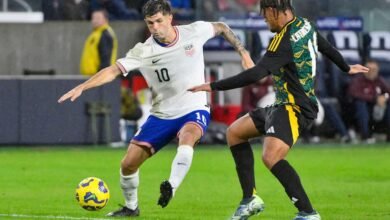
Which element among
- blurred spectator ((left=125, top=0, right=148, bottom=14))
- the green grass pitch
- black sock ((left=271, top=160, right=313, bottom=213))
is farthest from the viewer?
blurred spectator ((left=125, top=0, right=148, bottom=14))

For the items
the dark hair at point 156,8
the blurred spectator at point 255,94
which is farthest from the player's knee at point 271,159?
the blurred spectator at point 255,94

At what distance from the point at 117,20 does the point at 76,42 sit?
1.08 meters

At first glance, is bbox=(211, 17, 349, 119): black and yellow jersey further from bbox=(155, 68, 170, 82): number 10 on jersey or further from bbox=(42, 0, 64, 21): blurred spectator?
bbox=(42, 0, 64, 21): blurred spectator

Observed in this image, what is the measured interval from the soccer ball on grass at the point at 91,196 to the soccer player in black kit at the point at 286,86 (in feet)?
5.46

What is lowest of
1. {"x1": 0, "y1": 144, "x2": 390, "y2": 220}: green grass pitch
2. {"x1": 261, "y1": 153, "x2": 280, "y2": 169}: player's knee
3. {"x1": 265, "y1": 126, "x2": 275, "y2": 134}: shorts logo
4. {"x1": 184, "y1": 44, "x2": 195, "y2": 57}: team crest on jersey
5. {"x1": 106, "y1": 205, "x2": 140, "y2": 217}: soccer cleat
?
{"x1": 0, "y1": 144, "x2": 390, "y2": 220}: green grass pitch

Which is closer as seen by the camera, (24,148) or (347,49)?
(24,148)

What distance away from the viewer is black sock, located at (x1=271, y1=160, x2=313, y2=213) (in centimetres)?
1111

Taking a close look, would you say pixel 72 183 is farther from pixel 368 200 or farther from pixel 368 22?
pixel 368 22

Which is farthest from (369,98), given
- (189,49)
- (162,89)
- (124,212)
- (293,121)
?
(293,121)

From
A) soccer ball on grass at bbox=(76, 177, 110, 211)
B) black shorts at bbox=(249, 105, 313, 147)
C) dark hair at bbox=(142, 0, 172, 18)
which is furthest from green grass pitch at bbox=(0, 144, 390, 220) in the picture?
dark hair at bbox=(142, 0, 172, 18)

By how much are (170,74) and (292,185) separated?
2080 millimetres

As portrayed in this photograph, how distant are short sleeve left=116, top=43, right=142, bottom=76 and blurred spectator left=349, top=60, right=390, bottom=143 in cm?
1369

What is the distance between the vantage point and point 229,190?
1611 cm

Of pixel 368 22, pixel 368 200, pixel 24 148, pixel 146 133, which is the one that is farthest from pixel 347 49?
pixel 146 133
